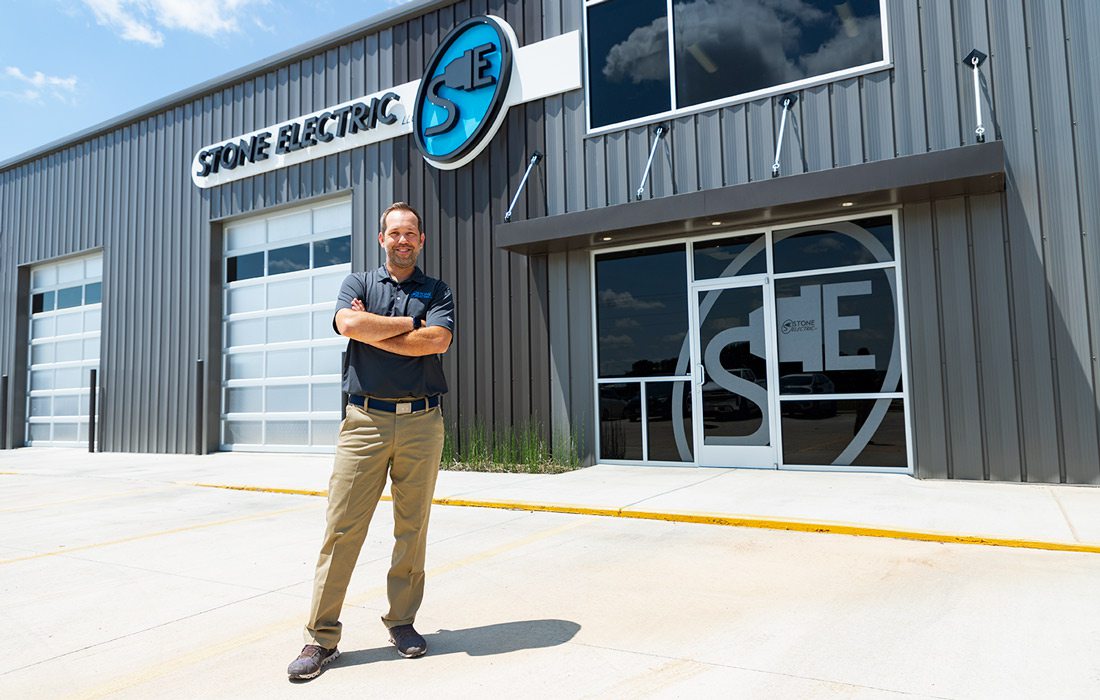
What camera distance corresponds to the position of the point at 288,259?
1487 centimetres

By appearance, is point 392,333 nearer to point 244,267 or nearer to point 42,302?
point 244,267

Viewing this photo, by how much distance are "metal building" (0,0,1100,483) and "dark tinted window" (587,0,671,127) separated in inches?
1.9

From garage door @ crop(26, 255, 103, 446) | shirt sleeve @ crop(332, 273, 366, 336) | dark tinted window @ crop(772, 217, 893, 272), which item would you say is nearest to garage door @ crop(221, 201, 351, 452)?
garage door @ crop(26, 255, 103, 446)

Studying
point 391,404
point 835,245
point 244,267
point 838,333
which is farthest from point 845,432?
point 244,267

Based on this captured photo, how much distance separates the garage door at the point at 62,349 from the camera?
702 inches

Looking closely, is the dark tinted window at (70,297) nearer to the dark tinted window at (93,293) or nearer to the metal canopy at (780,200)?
the dark tinted window at (93,293)

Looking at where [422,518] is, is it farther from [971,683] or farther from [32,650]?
[971,683]

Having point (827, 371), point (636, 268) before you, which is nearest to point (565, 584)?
point (827, 371)

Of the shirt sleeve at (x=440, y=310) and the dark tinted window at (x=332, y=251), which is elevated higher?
the dark tinted window at (x=332, y=251)

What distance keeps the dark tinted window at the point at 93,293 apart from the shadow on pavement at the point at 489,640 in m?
17.3

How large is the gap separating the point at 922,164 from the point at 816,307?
7.00ft

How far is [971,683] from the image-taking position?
10.1ft

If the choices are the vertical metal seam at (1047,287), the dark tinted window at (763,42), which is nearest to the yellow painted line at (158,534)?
the dark tinted window at (763,42)

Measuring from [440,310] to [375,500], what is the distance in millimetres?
989
